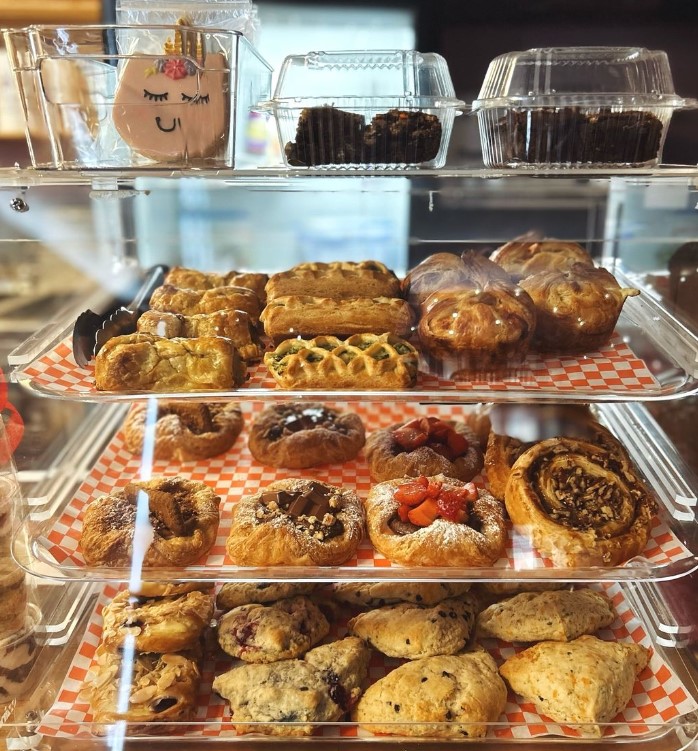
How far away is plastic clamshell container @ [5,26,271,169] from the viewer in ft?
5.49

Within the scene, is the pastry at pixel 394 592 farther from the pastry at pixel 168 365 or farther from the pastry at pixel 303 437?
the pastry at pixel 168 365

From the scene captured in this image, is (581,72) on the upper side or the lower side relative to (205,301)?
upper

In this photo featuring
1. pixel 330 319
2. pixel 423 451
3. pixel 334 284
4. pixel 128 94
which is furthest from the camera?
pixel 423 451

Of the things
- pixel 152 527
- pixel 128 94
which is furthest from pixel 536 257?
pixel 152 527

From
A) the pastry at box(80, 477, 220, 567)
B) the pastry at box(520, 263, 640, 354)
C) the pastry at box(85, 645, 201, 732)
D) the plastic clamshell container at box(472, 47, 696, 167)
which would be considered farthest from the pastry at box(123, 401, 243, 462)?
the plastic clamshell container at box(472, 47, 696, 167)

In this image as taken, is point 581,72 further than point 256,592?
No

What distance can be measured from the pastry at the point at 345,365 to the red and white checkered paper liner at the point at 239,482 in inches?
17.9

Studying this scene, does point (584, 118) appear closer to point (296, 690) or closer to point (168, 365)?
point (168, 365)

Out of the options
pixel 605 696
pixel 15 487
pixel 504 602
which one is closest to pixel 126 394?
pixel 15 487

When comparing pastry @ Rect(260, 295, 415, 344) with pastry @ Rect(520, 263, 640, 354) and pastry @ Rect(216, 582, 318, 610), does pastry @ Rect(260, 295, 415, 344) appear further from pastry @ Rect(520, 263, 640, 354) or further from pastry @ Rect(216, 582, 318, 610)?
pastry @ Rect(216, 582, 318, 610)

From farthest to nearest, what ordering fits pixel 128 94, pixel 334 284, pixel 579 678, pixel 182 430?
1. pixel 182 430
2. pixel 334 284
3. pixel 579 678
4. pixel 128 94

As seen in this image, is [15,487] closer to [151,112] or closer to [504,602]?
[151,112]

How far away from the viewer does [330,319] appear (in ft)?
6.42

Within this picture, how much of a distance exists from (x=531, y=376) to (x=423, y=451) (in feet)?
1.72
